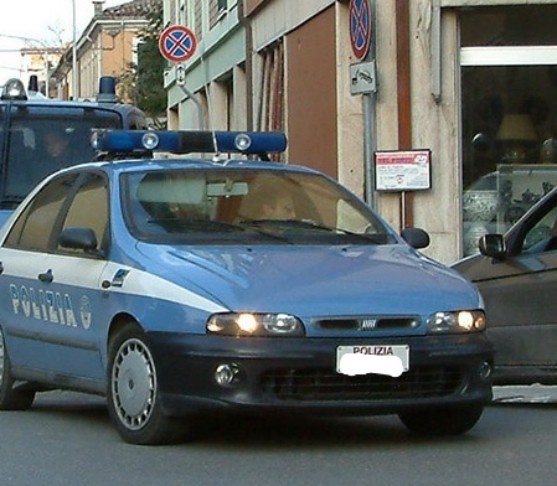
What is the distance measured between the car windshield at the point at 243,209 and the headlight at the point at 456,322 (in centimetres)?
102

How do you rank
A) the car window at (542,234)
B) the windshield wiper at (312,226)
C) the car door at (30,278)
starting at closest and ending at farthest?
the windshield wiper at (312,226) → the car door at (30,278) → the car window at (542,234)

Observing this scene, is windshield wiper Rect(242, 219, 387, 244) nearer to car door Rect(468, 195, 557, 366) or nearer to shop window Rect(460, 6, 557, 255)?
car door Rect(468, 195, 557, 366)

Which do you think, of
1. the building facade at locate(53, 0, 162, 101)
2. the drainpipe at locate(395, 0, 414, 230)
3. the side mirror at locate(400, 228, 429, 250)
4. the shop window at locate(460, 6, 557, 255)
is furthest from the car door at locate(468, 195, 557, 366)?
the building facade at locate(53, 0, 162, 101)

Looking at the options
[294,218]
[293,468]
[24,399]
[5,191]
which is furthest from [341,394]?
[5,191]

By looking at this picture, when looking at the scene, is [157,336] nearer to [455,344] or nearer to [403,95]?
[455,344]

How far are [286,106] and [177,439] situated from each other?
15.1m

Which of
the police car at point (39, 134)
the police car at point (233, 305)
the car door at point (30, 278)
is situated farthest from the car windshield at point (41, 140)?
the police car at point (233, 305)

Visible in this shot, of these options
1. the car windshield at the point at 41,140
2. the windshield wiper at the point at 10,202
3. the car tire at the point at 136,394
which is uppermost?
the car windshield at the point at 41,140

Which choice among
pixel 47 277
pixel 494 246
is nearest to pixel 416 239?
pixel 494 246

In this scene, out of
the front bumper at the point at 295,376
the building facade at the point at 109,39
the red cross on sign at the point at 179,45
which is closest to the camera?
the front bumper at the point at 295,376

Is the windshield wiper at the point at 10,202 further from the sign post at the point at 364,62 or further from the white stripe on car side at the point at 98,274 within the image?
the white stripe on car side at the point at 98,274

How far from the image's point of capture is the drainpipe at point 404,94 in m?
17.3

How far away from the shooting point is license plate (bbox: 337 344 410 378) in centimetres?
793

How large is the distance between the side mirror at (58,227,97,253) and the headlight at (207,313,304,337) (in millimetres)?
1370
